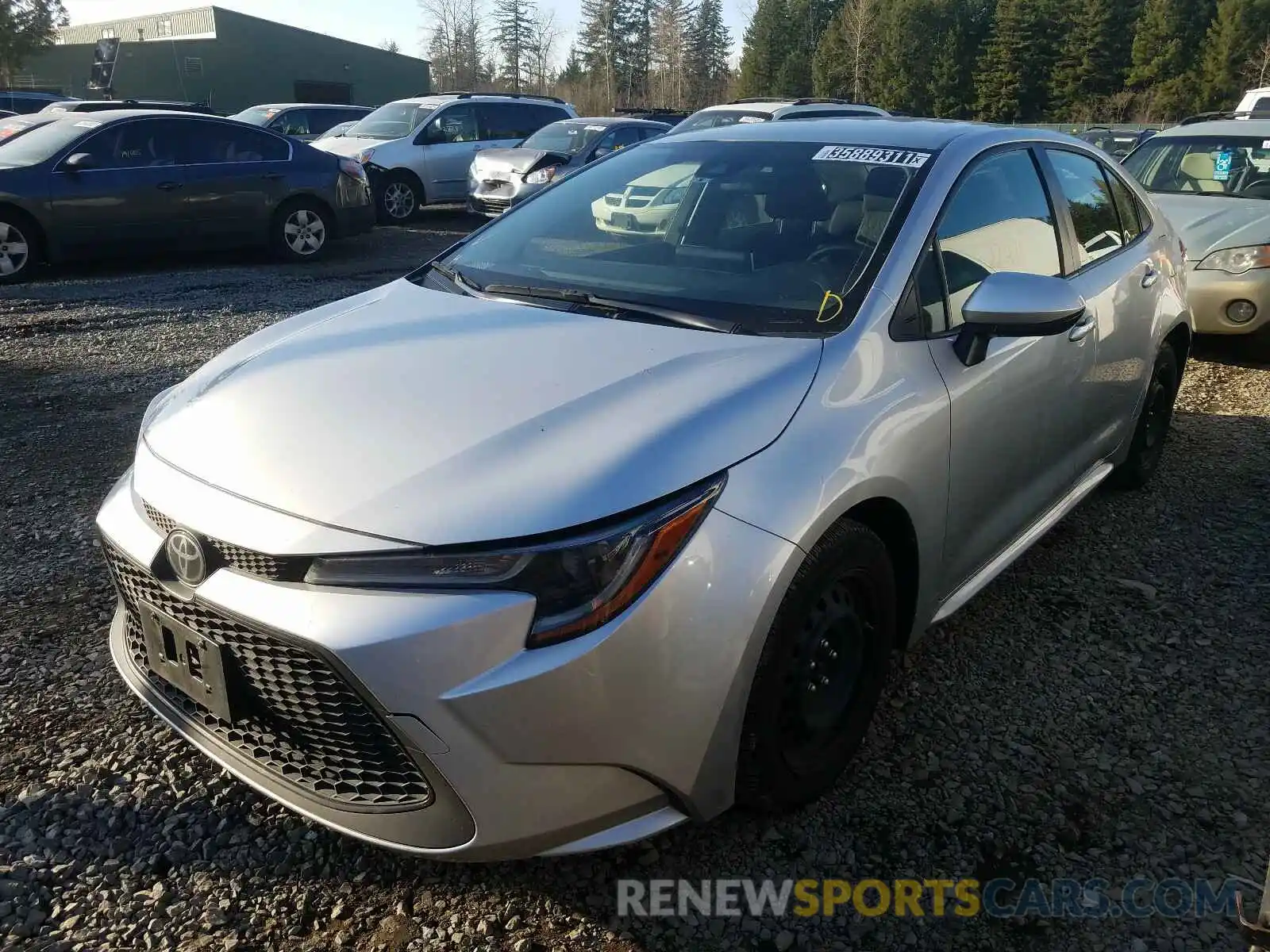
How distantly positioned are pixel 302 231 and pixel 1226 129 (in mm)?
8650

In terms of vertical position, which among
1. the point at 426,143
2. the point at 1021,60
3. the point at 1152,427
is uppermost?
the point at 1021,60

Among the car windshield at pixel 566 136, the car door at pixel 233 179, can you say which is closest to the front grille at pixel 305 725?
the car door at pixel 233 179

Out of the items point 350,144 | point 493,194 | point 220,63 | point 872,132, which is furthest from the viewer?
point 220,63

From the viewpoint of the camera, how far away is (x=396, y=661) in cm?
175

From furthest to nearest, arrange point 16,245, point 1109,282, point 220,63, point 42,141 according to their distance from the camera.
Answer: point 220,63 → point 42,141 → point 16,245 → point 1109,282

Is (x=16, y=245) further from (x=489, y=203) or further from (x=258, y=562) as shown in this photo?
(x=258, y=562)

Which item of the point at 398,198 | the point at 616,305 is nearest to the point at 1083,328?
the point at 616,305

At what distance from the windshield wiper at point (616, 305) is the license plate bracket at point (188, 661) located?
1339mm

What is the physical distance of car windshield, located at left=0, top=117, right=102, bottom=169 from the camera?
8.82 m

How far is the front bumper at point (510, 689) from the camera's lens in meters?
1.76

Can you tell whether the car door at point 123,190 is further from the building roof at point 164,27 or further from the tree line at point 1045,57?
the tree line at point 1045,57

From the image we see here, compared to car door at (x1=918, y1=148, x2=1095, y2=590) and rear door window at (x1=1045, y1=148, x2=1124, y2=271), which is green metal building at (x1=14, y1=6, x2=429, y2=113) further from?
car door at (x1=918, y1=148, x2=1095, y2=590)

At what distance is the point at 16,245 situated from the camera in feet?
28.4

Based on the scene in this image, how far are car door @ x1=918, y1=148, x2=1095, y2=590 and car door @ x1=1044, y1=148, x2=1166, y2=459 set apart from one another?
0.15 m
